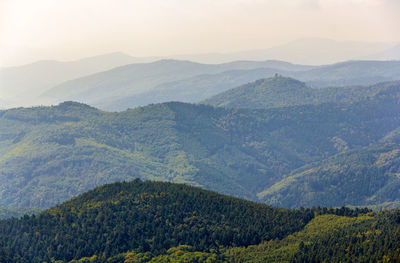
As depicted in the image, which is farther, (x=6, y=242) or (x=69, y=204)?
(x=69, y=204)

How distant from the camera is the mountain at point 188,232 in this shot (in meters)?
101

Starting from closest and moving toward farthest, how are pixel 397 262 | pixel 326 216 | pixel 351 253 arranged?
1. pixel 397 262
2. pixel 351 253
3. pixel 326 216

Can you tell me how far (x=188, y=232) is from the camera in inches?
4567

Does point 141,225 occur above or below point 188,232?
above

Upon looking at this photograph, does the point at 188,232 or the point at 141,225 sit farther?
the point at 141,225

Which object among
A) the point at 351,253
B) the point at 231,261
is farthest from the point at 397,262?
the point at 231,261

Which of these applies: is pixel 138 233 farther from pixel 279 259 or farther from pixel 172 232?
pixel 279 259

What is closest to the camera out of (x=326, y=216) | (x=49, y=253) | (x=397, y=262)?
(x=397, y=262)

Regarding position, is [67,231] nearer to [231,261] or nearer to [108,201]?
[108,201]

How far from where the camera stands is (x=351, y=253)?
311ft

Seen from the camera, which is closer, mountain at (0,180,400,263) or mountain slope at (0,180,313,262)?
mountain at (0,180,400,263)

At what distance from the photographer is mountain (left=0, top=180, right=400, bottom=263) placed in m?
101

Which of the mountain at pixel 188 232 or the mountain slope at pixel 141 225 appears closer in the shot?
the mountain at pixel 188 232

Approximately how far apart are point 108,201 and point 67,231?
1634 cm
